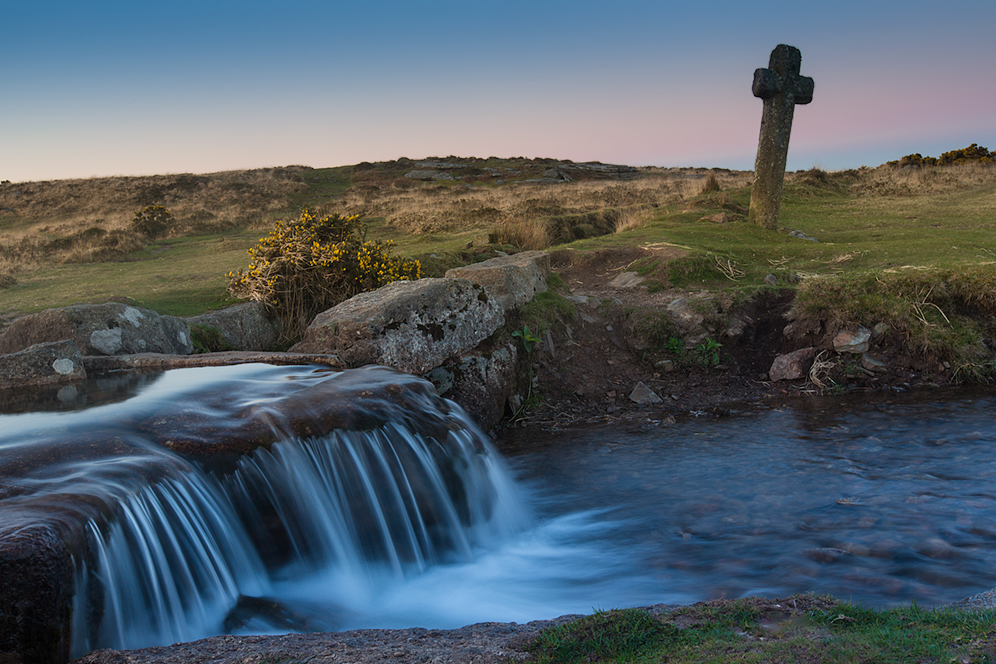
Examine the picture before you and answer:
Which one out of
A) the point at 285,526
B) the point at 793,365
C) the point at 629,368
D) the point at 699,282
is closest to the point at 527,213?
the point at 699,282

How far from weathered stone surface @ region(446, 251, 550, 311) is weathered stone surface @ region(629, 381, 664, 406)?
6.20 ft

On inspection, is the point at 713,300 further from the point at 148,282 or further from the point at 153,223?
the point at 153,223

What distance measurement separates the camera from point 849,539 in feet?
14.7

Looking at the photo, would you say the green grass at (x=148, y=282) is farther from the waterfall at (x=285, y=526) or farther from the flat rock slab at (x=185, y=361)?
the waterfall at (x=285, y=526)

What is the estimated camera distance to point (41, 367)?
20.2 feet

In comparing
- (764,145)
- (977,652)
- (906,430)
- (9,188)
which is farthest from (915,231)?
(9,188)

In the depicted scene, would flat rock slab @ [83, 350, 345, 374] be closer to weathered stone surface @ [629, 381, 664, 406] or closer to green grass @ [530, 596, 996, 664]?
weathered stone surface @ [629, 381, 664, 406]

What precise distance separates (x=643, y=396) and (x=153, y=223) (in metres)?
23.8

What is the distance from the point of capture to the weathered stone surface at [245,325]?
28.0 feet

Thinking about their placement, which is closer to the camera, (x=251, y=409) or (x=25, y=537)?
(x=25, y=537)

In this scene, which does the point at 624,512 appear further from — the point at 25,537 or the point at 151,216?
the point at 151,216

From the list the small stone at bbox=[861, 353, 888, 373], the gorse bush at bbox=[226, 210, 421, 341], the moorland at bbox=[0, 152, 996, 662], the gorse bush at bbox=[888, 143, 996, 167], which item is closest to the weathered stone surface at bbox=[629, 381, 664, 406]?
the moorland at bbox=[0, 152, 996, 662]

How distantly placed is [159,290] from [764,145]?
12.3 m


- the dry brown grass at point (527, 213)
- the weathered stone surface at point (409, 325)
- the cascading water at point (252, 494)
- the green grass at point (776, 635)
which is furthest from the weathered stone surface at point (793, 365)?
the dry brown grass at point (527, 213)
